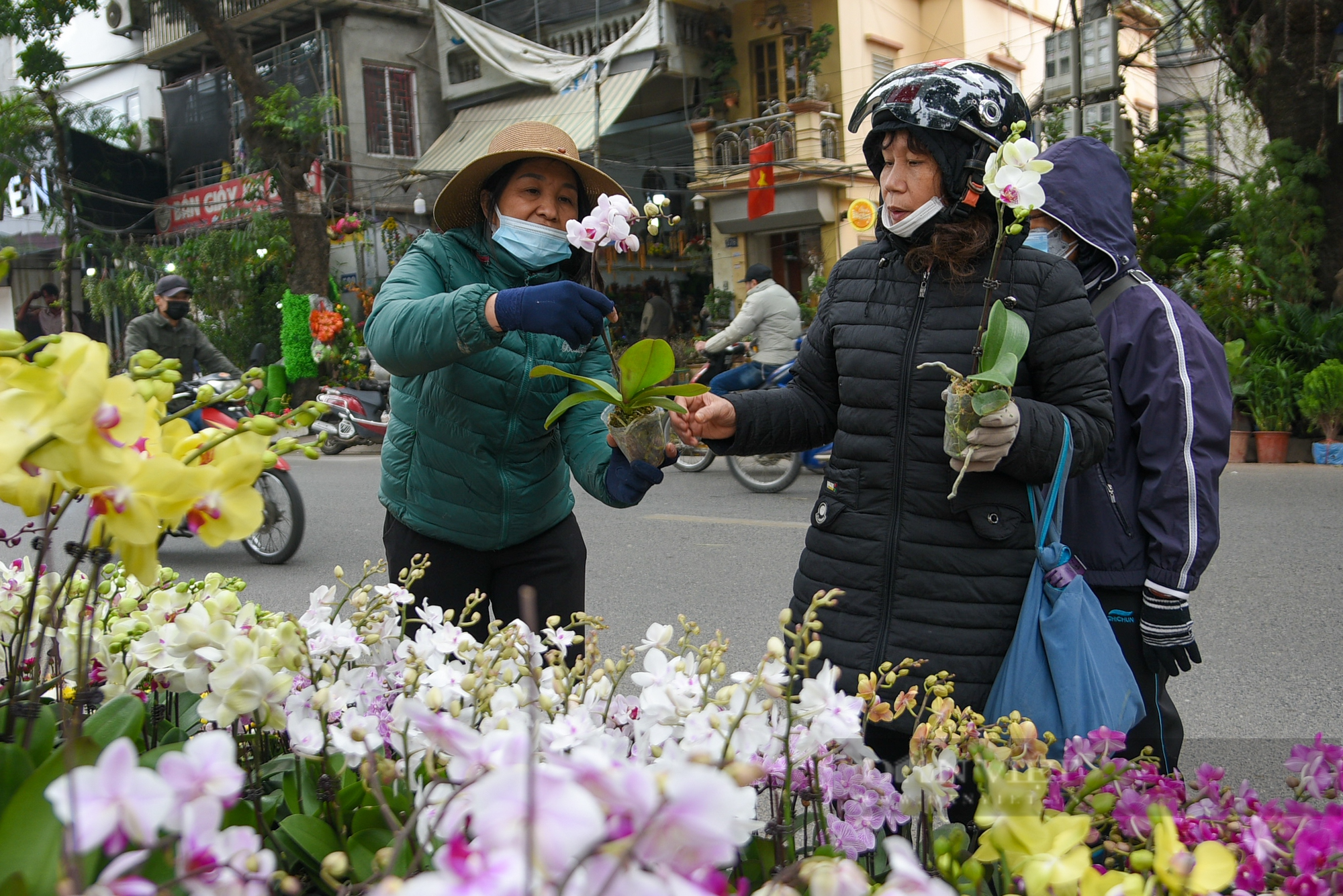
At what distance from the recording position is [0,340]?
0.79 m

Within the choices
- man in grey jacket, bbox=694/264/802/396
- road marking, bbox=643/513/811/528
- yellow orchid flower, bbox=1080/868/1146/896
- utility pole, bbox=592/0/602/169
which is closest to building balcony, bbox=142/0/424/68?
utility pole, bbox=592/0/602/169

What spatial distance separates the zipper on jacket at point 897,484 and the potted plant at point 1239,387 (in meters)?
7.96

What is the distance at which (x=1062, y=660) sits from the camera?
1640 mm

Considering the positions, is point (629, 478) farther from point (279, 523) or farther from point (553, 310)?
point (279, 523)

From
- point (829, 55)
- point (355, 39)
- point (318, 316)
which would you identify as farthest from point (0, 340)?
point (355, 39)

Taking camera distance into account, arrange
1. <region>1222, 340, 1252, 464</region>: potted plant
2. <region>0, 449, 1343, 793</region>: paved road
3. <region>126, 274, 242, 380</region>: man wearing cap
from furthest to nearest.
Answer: <region>1222, 340, 1252, 464</region>: potted plant, <region>126, 274, 242, 380</region>: man wearing cap, <region>0, 449, 1343, 793</region>: paved road

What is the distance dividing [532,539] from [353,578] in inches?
131

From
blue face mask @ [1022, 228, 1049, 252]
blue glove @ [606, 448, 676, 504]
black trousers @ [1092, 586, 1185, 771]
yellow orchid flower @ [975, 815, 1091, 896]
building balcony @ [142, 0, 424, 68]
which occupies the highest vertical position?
building balcony @ [142, 0, 424, 68]

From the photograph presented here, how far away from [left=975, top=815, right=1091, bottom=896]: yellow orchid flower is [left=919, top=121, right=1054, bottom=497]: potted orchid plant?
0.82 m

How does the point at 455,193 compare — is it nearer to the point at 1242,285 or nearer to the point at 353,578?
the point at 353,578

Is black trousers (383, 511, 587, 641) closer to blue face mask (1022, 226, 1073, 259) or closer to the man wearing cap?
blue face mask (1022, 226, 1073, 259)

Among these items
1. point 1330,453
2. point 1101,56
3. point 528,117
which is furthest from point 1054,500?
point 528,117

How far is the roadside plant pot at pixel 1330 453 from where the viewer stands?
828cm

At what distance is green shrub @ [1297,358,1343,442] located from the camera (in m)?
8.13
